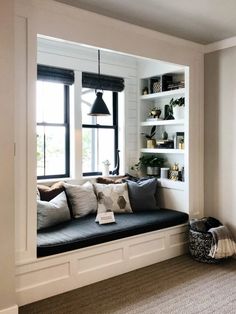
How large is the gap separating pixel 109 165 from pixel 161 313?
2367 millimetres

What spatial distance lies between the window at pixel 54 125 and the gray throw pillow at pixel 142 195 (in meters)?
0.89

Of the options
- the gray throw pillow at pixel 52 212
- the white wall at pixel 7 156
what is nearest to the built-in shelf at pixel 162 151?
the gray throw pillow at pixel 52 212

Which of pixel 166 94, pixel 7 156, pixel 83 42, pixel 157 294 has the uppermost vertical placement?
pixel 83 42

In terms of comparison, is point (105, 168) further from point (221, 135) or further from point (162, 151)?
point (221, 135)

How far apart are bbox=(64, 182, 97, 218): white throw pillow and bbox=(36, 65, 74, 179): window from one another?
0.48 m

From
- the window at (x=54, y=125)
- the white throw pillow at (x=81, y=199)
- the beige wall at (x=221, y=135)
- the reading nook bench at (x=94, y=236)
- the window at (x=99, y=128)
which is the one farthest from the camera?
the window at (x=99, y=128)

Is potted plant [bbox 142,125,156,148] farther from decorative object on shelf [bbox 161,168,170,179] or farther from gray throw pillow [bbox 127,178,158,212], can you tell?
gray throw pillow [bbox 127,178,158,212]

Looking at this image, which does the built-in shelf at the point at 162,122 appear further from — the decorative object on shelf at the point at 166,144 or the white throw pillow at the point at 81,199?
the white throw pillow at the point at 81,199

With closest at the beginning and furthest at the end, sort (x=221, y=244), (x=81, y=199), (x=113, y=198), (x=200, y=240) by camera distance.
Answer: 1. (x=221, y=244)
2. (x=200, y=240)
3. (x=81, y=199)
4. (x=113, y=198)

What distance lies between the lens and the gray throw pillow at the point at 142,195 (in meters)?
4.29

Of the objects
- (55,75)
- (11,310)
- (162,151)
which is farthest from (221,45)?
(11,310)

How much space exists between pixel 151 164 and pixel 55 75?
1.79 m

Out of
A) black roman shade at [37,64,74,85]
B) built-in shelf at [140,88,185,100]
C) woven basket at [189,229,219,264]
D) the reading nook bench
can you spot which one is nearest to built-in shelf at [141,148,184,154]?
the reading nook bench

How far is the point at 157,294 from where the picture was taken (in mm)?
3074
